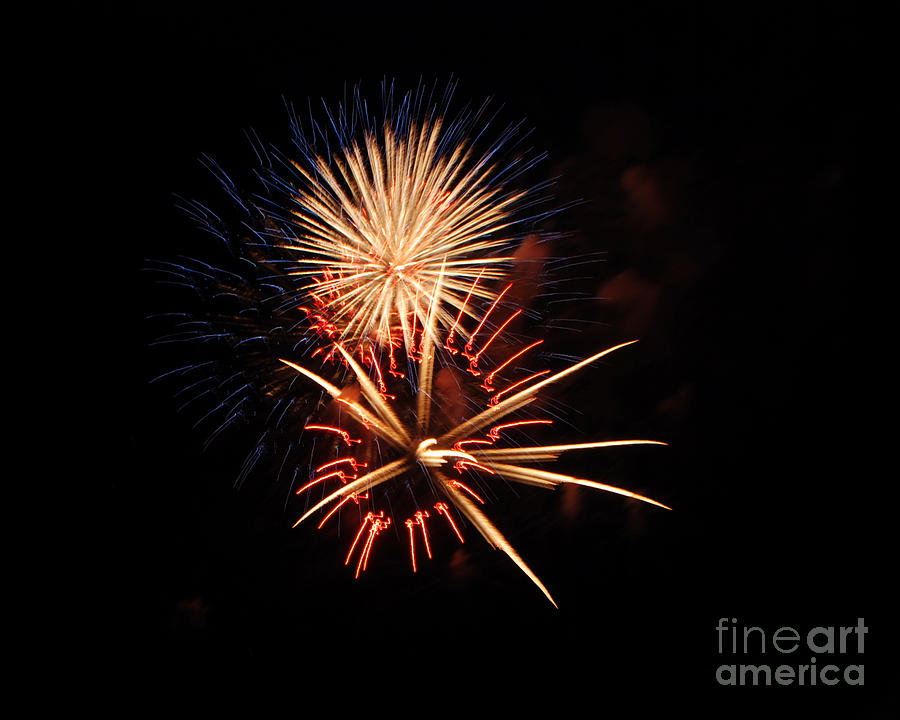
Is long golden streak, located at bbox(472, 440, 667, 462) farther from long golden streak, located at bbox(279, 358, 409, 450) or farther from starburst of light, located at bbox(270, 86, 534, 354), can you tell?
starburst of light, located at bbox(270, 86, 534, 354)

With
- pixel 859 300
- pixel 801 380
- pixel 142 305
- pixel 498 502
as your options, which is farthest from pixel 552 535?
pixel 142 305

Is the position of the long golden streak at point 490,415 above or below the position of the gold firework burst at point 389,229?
below

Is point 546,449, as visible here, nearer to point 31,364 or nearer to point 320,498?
point 320,498

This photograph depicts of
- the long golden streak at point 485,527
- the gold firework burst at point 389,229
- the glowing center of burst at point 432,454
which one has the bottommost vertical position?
the long golden streak at point 485,527

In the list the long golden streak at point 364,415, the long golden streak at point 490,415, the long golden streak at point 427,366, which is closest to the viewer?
the long golden streak at point 427,366

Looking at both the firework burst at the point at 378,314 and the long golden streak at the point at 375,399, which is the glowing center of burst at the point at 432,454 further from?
the long golden streak at the point at 375,399

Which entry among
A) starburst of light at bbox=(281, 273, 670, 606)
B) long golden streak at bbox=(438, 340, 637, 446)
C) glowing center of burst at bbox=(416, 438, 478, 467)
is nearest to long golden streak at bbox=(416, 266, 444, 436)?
starburst of light at bbox=(281, 273, 670, 606)

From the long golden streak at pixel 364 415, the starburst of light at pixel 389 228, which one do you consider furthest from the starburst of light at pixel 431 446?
the starburst of light at pixel 389 228
